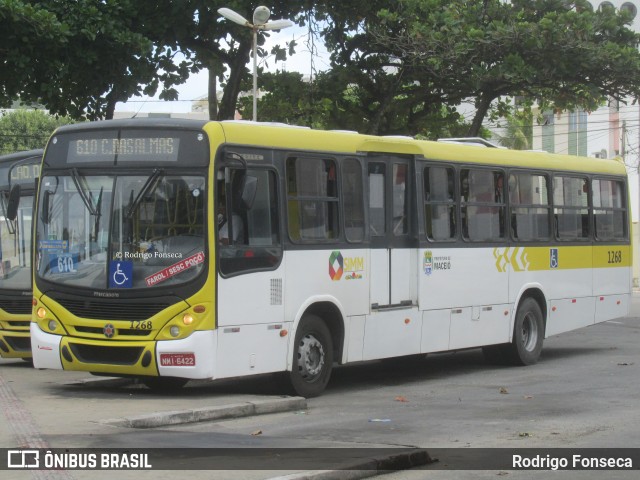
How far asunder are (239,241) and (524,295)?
22.6 ft

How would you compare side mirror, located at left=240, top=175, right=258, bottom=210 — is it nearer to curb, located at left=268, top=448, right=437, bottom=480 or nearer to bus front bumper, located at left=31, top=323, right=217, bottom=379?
bus front bumper, located at left=31, top=323, right=217, bottom=379

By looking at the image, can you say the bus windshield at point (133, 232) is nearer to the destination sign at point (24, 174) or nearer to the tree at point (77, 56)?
the destination sign at point (24, 174)

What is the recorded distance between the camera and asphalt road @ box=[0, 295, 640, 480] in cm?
975

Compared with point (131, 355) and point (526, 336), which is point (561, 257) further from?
point (131, 355)

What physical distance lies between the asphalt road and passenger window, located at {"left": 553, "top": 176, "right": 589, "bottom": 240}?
7.90 feet

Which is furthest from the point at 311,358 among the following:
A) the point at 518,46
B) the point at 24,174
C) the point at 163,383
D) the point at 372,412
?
the point at 518,46

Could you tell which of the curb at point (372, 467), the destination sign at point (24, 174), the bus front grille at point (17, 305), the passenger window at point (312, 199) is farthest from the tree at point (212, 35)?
the curb at point (372, 467)

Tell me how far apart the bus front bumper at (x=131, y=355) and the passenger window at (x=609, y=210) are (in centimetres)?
1014

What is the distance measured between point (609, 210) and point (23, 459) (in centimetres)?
1448

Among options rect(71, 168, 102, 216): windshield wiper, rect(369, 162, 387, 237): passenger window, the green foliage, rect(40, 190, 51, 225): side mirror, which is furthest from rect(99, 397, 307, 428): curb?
the green foliage

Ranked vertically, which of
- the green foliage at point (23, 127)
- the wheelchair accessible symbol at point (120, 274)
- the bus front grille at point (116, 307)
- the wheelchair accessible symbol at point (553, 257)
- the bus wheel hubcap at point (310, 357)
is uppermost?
the green foliage at point (23, 127)

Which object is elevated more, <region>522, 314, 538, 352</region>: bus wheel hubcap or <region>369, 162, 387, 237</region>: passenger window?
<region>369, 162, 387, 237</region>: passenger window

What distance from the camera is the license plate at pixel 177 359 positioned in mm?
12320

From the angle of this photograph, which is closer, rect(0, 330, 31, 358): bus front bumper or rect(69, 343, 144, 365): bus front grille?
rect(69, 343, 144, 365): bus front grille
